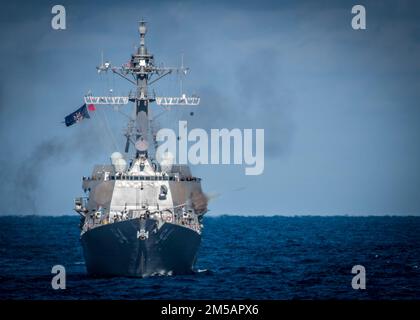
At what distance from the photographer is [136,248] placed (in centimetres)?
5550

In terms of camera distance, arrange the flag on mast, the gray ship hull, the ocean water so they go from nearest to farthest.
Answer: the ocean water, the gray ship hull, the flag on mast

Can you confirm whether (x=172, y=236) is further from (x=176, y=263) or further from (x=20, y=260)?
(x=20, y=260)

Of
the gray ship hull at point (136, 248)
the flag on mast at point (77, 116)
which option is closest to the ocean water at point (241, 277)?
the gray ship hull at point (136, 248)

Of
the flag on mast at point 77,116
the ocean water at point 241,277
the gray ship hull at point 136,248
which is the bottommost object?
the ocean water at point 241,277

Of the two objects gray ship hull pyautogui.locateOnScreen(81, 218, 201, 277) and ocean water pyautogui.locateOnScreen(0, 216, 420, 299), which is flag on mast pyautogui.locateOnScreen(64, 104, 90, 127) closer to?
gray ship hull pyautogui.locateOnScreen(81, 218, 201, 277)

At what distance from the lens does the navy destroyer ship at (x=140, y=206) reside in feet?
183

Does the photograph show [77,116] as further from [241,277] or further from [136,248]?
[241,277]

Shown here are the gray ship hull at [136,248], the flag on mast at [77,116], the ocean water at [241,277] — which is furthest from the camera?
the flag on mast at [77,116]

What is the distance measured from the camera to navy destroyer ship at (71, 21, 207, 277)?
55875mm

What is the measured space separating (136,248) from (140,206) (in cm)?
477

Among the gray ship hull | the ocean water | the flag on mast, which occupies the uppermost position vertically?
the flag on mast

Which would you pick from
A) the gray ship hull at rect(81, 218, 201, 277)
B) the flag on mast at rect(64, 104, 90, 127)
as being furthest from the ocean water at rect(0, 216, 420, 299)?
the flag on mast at rect(64, 104, 90, 127)

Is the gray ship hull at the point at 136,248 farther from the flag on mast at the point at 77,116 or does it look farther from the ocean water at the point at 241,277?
the flag on mast at the point at 77,116
